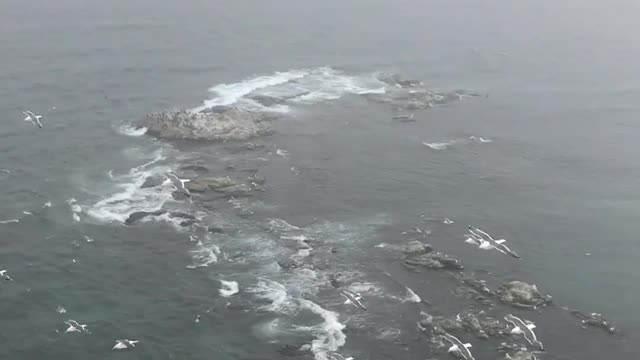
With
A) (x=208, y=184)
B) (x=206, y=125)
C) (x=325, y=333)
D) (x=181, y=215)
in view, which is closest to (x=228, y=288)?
(x=325, y=333)

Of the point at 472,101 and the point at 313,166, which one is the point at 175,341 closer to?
the point at 313,166

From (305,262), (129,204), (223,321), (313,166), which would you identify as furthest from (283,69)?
(223,321)

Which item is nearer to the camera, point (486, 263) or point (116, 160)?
point (486, 263)

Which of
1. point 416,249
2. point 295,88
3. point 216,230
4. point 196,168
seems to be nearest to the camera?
point 416,249

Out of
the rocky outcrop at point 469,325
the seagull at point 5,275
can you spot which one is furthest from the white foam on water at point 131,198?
the rocky outcrop at point 469,325

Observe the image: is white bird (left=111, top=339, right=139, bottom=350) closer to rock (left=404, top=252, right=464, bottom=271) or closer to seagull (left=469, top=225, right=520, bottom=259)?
rock (left=404, top=252, right=464, bottom=271)

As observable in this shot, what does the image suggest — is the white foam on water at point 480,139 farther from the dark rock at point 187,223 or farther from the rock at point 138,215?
the rock at point 138,215

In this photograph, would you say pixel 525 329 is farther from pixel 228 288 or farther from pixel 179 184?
pixel 179 184
